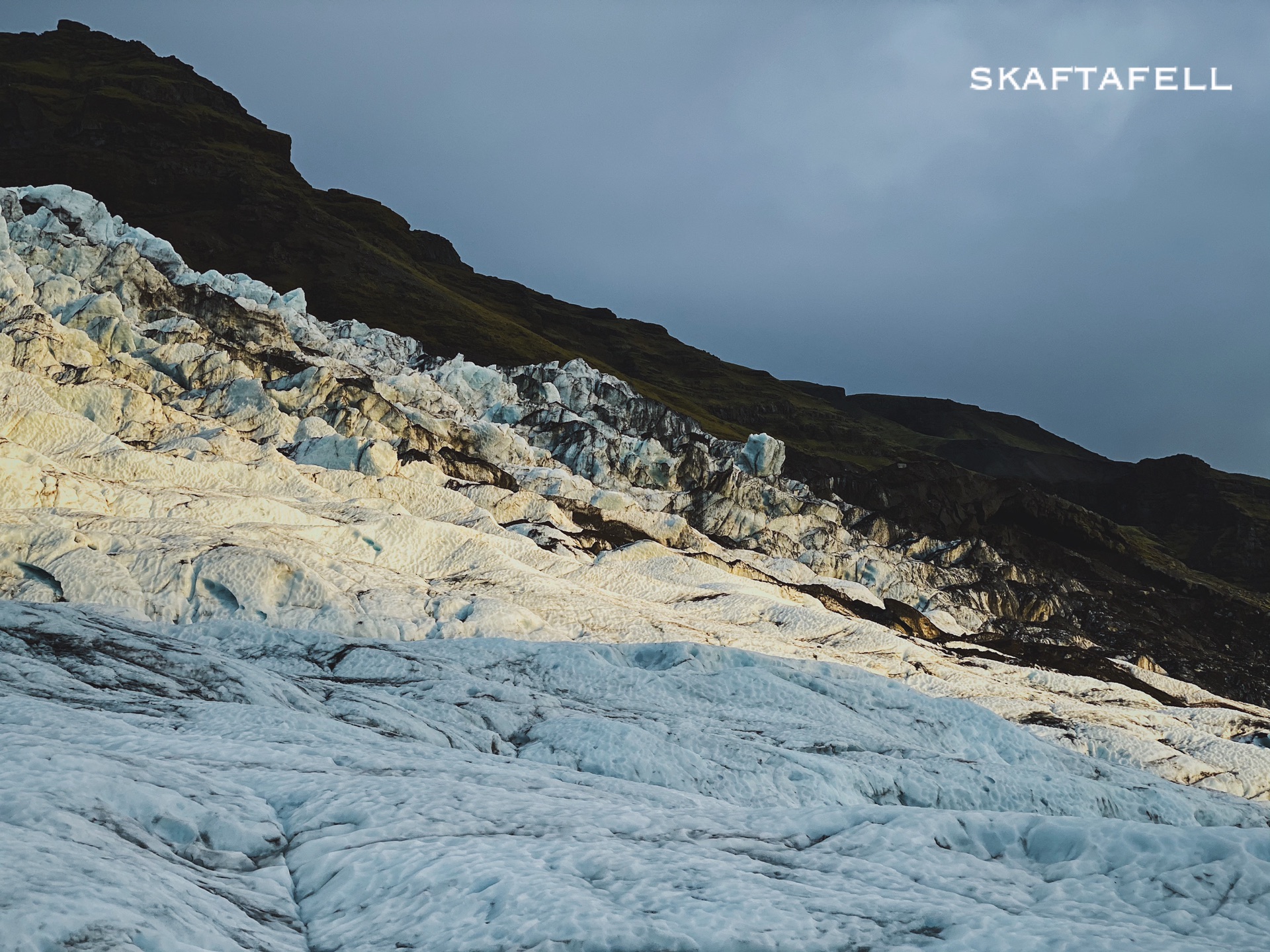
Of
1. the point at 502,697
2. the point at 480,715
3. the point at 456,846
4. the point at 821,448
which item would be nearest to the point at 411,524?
the point at 502,697

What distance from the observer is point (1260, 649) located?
101562 mm

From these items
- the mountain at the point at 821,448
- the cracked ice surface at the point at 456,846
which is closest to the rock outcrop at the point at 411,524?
the mountain at the point at 821,448

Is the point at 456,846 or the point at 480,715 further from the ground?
the point at 456,846

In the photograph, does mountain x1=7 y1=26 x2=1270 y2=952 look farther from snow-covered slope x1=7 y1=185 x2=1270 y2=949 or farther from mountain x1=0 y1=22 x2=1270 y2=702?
mountain x1=0 y1=22 x2=1270 y2=702

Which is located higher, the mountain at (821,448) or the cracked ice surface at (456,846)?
the mountain at (821,448)

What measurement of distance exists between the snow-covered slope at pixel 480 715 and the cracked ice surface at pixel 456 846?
3.0 inches

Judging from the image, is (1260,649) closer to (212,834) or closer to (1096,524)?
(1096,524)

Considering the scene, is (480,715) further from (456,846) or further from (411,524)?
(411,524)

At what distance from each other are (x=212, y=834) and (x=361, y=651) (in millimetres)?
19594

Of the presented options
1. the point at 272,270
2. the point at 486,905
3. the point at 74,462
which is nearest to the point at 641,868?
the point at 486,905

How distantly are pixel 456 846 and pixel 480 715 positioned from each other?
14.4 meters

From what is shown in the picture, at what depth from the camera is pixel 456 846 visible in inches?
556

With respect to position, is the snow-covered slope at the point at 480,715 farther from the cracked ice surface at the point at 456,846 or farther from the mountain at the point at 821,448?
the mountain at the point at 821,448

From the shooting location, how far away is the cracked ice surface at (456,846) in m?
11.3
